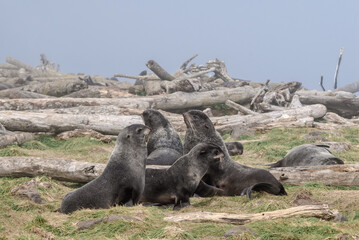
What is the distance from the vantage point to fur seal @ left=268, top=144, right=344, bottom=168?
10281 mm

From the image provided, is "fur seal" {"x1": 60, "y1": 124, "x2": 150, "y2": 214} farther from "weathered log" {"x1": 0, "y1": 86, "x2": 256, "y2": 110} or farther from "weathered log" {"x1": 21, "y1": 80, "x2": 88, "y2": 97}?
"weathered log" {"x1": 21, "y1": 80, "x2": 88, "y2": 97}

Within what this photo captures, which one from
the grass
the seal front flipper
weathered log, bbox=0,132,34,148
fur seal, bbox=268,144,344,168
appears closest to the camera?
the grass

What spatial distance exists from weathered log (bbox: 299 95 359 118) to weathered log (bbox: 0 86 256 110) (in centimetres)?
274

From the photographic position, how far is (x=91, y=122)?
1647 centimetres

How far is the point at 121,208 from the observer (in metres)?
6.20

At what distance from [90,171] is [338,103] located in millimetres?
17143

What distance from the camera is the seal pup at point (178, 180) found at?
750cm

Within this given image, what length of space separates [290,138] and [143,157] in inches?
357

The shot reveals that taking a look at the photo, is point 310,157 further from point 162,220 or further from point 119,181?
point 162,220

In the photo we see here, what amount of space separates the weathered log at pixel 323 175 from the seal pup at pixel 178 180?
1.94m

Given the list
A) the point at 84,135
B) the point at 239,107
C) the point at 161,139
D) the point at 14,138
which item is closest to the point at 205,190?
the point at 161,139

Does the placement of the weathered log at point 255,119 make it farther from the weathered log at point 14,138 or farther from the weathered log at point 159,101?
the weathered log at point 14,138

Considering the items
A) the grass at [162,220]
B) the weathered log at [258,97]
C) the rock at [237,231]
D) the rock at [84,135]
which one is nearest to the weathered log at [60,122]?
the rock at [84,135]

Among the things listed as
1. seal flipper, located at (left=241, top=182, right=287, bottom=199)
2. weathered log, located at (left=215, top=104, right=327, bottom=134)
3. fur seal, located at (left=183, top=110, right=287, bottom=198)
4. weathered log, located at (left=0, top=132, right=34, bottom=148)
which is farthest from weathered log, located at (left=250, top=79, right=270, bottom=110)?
seal flipper, located at (left=241, top=182, right=287, bottom=199)
